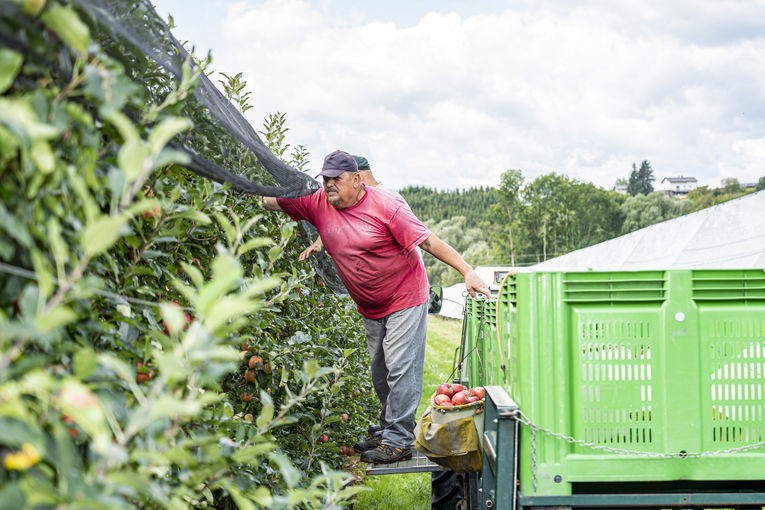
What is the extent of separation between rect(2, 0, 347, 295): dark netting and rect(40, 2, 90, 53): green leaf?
2.6 inches

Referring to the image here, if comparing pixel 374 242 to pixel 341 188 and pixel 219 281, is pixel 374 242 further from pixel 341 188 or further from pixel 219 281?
pixel 219 281

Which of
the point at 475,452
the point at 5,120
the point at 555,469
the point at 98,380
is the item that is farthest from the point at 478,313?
the point at 5,120

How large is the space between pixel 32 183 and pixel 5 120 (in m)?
0.19

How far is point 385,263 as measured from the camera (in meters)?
4.30

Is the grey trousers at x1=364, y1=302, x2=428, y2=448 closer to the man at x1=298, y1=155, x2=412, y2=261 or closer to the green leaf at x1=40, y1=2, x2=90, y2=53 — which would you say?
the man at x1=298, y1=155, x2=412, y2=261

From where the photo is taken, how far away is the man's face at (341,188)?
4.08 m

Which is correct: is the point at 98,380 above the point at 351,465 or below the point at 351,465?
above

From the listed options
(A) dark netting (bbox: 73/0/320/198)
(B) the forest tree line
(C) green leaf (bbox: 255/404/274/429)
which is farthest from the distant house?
(C) green leaf (bbox: 255/404/274/429)

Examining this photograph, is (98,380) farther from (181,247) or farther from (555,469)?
(555,469)

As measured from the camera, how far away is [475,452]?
308cm

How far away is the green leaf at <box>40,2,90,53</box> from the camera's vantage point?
1.07 meters

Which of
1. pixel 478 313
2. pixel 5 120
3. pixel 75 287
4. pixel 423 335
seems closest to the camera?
pixel 5 120

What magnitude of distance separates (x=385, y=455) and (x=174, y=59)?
2.97m

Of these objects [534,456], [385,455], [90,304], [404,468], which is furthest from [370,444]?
[90,304]
